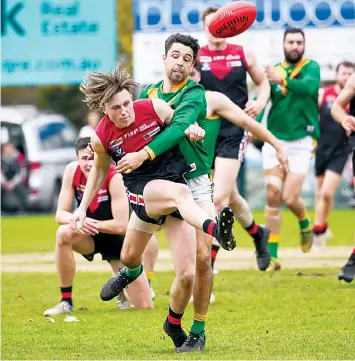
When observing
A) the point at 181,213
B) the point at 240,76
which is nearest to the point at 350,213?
the point at 240,76

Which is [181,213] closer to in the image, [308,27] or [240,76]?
[240,76]

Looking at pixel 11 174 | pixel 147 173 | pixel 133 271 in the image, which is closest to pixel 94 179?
pixel 147 173

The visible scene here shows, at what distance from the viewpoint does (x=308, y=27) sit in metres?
20.3

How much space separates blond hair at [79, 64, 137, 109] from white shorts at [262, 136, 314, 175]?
4934mm

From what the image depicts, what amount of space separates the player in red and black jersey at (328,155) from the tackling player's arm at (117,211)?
471 centimetres

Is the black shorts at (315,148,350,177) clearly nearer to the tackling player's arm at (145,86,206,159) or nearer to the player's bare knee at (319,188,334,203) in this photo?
the player's bare knee at (319,188,334,203)

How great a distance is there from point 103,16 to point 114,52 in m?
0.75

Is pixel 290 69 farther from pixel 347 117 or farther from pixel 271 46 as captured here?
pixel 271 46

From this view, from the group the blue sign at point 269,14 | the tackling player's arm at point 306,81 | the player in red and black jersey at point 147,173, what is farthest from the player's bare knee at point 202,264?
the blue sign at point 269,14

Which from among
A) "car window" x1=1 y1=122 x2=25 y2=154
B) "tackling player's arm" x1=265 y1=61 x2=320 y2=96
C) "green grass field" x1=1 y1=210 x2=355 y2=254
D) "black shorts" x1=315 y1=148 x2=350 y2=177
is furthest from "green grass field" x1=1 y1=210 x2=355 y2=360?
"car window" x1=1 y1=122 x2=25 y2=154

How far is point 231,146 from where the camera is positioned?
10.8 meters

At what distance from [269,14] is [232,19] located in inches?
454

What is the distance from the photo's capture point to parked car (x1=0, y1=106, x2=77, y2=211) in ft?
82.5

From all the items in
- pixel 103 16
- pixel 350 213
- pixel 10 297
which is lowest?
pixel 350 213
